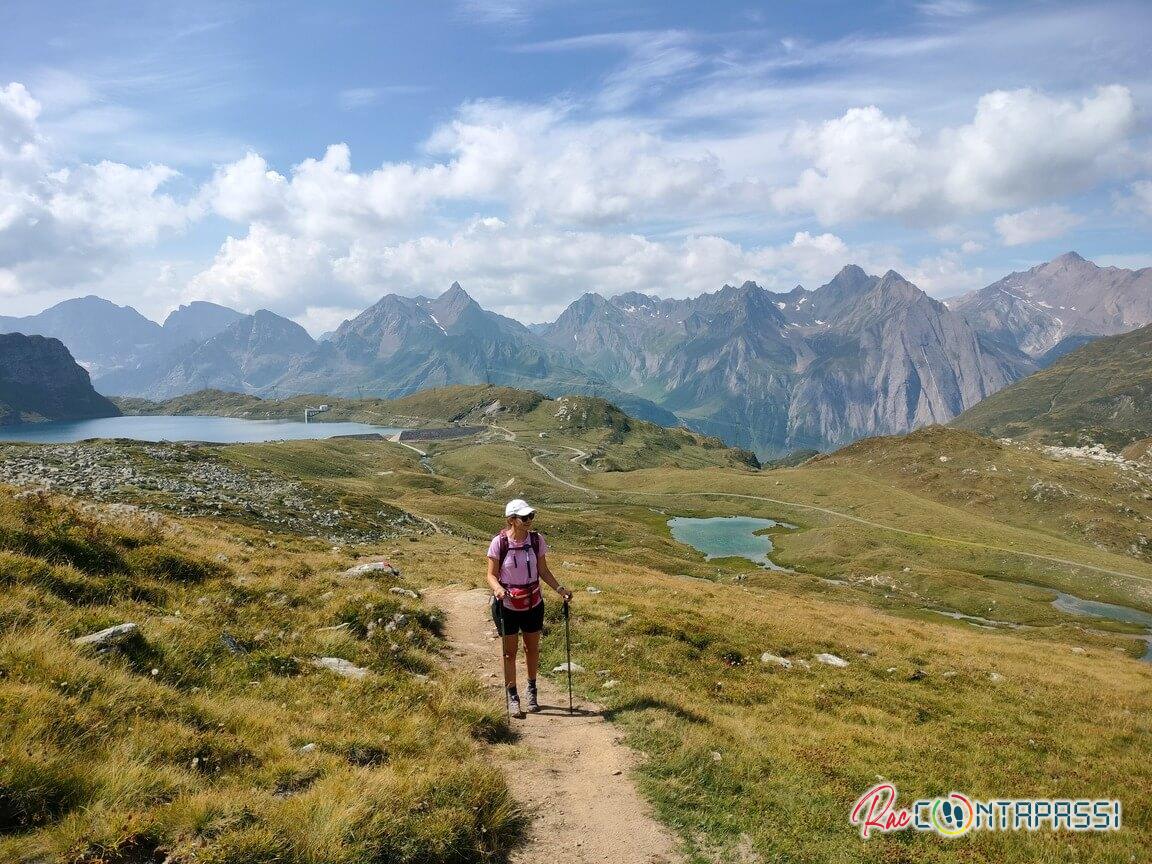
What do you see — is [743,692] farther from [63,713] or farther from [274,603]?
[63,713]

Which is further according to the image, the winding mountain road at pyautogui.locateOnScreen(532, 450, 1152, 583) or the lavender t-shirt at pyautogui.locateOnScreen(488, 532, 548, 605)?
the winding mountain road at pyautogui.locateOnScreen(532, 450, 1152, 583)

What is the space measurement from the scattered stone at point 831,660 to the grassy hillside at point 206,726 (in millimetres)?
14076

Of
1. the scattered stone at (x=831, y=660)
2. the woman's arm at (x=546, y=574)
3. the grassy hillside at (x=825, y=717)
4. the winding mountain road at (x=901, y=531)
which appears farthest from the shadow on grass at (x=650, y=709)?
the winding mountain road at (x=901, y=531)

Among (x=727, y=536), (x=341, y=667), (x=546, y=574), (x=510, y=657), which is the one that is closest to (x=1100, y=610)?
(x=727, y=536)

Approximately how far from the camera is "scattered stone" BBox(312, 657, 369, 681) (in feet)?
44.7

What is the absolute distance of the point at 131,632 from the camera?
11.2m

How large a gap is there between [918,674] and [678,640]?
8.86m

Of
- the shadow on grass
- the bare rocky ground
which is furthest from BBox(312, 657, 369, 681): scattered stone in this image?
the bare rocky ground

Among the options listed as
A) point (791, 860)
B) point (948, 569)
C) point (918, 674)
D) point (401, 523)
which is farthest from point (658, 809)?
point (948, 569)

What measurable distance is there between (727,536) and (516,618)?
137m

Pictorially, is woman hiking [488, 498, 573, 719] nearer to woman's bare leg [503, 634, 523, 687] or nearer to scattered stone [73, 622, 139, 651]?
woman's bare leg [503, 634, 523, 687]

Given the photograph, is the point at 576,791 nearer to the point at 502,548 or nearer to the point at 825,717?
the point at 502,548

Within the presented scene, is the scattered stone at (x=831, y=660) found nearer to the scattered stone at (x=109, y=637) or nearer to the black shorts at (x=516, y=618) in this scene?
the black shorts at (x=516, y=618)
